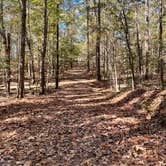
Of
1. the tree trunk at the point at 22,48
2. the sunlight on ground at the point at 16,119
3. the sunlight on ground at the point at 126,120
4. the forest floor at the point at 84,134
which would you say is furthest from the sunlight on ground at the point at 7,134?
the tree trunk at the point at 22,48

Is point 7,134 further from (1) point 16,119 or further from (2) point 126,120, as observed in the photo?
(2) point 126,120

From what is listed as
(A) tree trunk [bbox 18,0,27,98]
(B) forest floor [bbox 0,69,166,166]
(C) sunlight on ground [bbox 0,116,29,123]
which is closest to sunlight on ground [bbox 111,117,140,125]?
(B) forest floor [bbox 0,69,166,166]

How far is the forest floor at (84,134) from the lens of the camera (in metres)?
8.05

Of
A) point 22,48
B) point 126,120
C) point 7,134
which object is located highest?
point 22,48

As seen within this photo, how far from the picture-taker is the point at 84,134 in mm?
10156

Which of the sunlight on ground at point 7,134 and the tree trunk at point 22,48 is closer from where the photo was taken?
the sunlight on ground at point 7,134

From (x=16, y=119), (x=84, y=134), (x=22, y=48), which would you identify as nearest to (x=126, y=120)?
(x=84, y=134)

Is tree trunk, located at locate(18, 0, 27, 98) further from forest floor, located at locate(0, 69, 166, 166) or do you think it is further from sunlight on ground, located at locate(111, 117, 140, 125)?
sunlight on ground, located at locate(111, 117, 140, 125)

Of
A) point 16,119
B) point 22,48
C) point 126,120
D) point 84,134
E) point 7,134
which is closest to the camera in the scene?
point 84,134

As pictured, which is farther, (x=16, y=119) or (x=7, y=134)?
(x=16, y=119)

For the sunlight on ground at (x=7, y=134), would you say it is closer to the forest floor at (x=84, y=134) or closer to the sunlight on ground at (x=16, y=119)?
the forest floor at (x=84, y=134)

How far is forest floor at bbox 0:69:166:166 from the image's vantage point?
805 centimetres

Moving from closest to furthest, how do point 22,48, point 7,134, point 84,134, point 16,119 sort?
point 84,134 → point 7,134 → point 16,119 → point 22,48

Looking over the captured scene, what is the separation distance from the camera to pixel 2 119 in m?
12.7
